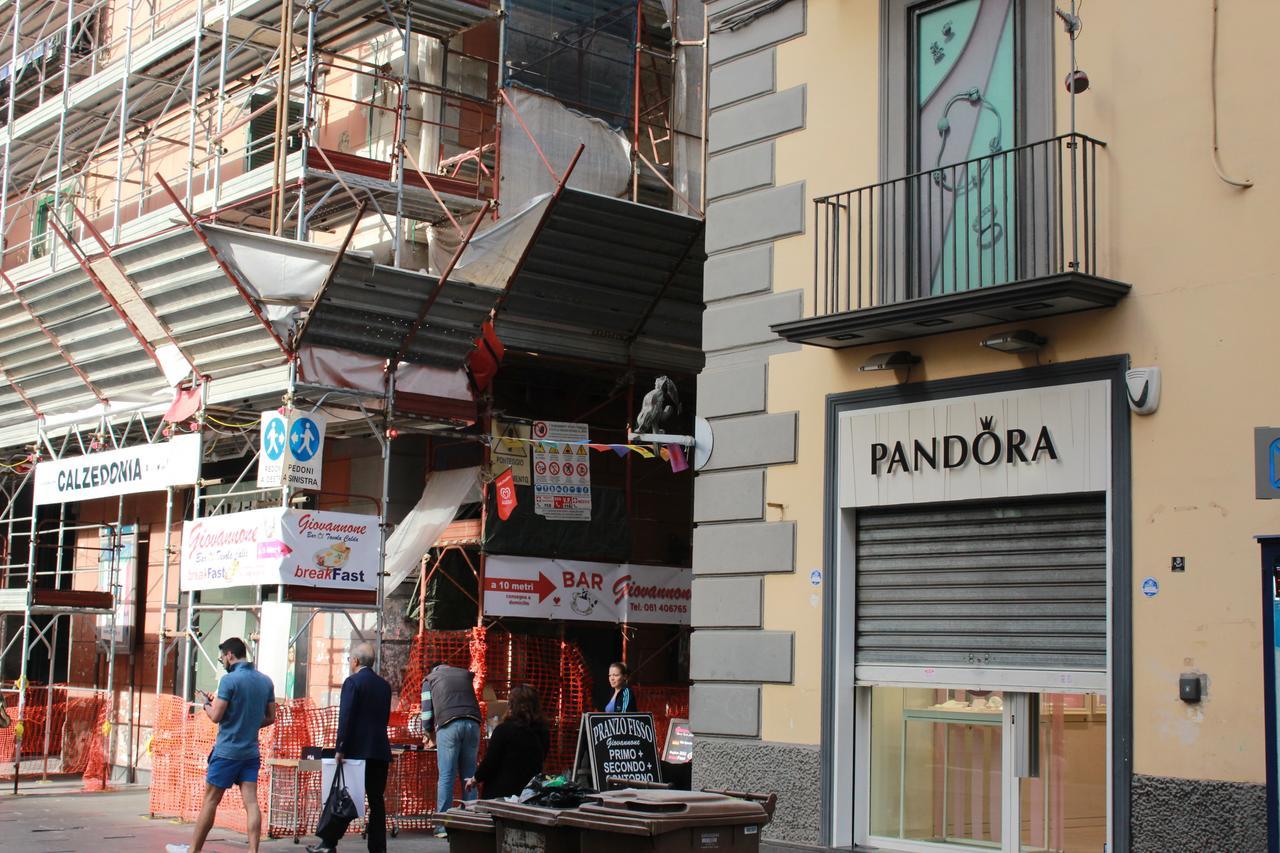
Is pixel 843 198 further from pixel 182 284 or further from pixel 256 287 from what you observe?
pixel 182 284

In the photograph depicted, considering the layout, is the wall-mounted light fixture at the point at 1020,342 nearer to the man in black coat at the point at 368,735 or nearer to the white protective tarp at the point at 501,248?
the man in black coat at the point at 368,735

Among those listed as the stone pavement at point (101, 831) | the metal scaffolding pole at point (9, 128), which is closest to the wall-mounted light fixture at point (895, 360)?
the stone pavement at point (101, 831)

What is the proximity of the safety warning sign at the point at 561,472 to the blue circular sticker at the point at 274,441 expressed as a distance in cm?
377

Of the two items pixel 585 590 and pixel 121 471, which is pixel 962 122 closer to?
pixel 585 590

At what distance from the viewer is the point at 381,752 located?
508 inches

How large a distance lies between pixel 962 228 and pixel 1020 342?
4.03 ft

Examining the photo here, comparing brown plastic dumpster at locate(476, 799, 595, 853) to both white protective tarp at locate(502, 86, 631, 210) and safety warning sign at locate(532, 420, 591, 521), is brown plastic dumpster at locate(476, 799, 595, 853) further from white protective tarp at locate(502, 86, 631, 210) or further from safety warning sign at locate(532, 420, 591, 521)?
white protective tarp at locate(502, 86, 631, 210)

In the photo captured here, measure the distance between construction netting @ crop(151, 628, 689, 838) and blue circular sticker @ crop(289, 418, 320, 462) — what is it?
2.59 m

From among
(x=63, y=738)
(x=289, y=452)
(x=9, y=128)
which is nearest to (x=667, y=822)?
(x=289, y=452)

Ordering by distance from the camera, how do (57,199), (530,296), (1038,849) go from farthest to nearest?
(57,199) < (530,296) < (1038,849)

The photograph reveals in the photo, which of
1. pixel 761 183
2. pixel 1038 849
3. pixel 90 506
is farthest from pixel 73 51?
pixel 1038 849

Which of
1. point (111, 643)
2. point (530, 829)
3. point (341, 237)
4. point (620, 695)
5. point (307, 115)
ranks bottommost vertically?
point (530, 829)

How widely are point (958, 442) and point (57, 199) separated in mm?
15853

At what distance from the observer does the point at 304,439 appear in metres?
16.5
